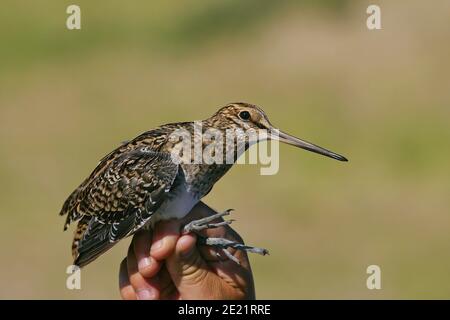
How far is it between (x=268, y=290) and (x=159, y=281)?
727 centimetres

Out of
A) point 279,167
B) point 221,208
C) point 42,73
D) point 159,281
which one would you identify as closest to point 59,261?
→ point 221,208

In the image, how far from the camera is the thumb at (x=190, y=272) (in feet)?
24.2

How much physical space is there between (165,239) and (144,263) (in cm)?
20

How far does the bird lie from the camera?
7715mm

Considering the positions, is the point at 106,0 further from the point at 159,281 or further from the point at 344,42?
the point at 159,281

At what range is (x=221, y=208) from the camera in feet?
53.0

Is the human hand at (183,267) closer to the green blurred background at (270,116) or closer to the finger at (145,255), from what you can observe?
the finger at (145,255)

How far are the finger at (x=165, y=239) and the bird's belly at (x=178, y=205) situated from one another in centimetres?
6

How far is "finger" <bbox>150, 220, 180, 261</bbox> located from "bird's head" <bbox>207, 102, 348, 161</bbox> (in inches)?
34.3

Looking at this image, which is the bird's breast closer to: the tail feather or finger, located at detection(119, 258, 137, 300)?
the tail feather

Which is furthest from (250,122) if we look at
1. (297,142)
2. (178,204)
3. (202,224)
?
(202,224)

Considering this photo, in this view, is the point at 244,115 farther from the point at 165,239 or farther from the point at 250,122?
the point at 165,239

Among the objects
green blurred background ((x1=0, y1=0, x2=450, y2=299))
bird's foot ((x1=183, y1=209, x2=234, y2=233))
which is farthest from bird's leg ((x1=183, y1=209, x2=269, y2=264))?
green blurred background ((x1=0, y1=0, x2=450, y2=299))

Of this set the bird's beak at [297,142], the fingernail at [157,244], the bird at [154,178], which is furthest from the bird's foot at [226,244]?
the bird's beak at [297,142]
